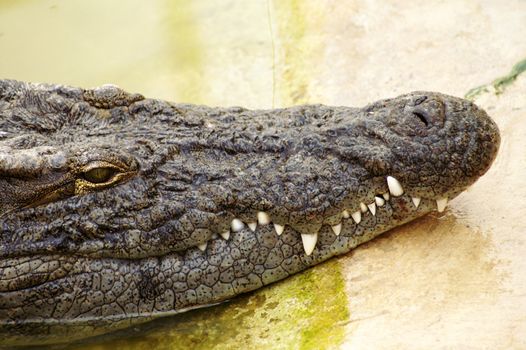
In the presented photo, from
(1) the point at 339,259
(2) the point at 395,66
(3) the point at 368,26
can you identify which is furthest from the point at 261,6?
(1) the point at 339,259

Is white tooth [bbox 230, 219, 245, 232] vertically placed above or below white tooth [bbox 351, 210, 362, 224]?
above

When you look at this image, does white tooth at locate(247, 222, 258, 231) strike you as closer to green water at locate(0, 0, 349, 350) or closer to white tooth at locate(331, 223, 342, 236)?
white tooth at locate(331, 223, 342, 236)

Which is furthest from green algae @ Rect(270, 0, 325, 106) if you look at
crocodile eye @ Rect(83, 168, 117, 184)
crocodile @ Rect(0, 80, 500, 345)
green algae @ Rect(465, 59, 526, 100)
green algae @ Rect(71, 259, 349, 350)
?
crocodile eye @ Rect(83, 168, 117, 184)

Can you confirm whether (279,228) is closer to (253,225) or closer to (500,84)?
(253,225)

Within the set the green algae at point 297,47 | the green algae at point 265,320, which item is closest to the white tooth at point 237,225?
the green algae at point 265,320

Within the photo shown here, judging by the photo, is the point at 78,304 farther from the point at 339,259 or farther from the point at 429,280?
the point at 429,280
